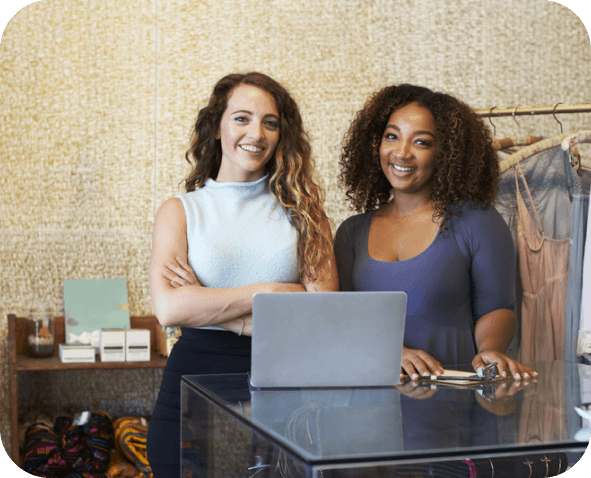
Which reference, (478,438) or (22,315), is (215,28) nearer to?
(22,315)

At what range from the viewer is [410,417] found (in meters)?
1.10

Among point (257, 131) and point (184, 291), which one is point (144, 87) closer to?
point (257, 131)

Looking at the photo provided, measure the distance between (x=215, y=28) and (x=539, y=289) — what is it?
1941 millimetres

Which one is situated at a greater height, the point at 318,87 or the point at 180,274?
the point at 318,87

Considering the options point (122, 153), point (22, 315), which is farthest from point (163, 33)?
point (22, 315)

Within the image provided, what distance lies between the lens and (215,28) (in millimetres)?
3164

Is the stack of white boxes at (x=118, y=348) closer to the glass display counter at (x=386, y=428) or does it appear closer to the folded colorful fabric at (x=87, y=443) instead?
the folded colorful fabric at (x=87, y=443)

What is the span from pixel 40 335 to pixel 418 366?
1818mm

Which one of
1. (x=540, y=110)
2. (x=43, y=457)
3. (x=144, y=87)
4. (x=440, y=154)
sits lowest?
(x=43, y=457)

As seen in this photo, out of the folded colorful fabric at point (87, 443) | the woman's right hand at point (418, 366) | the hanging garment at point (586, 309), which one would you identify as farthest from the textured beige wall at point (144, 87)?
the woman's right hand at point (418, 366)

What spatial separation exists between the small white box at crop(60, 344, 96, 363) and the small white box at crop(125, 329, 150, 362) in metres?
0.14

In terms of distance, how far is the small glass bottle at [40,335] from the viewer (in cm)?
272

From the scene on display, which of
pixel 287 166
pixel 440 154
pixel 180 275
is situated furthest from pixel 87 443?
pixel 440 154

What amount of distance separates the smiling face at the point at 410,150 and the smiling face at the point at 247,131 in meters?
0.41
